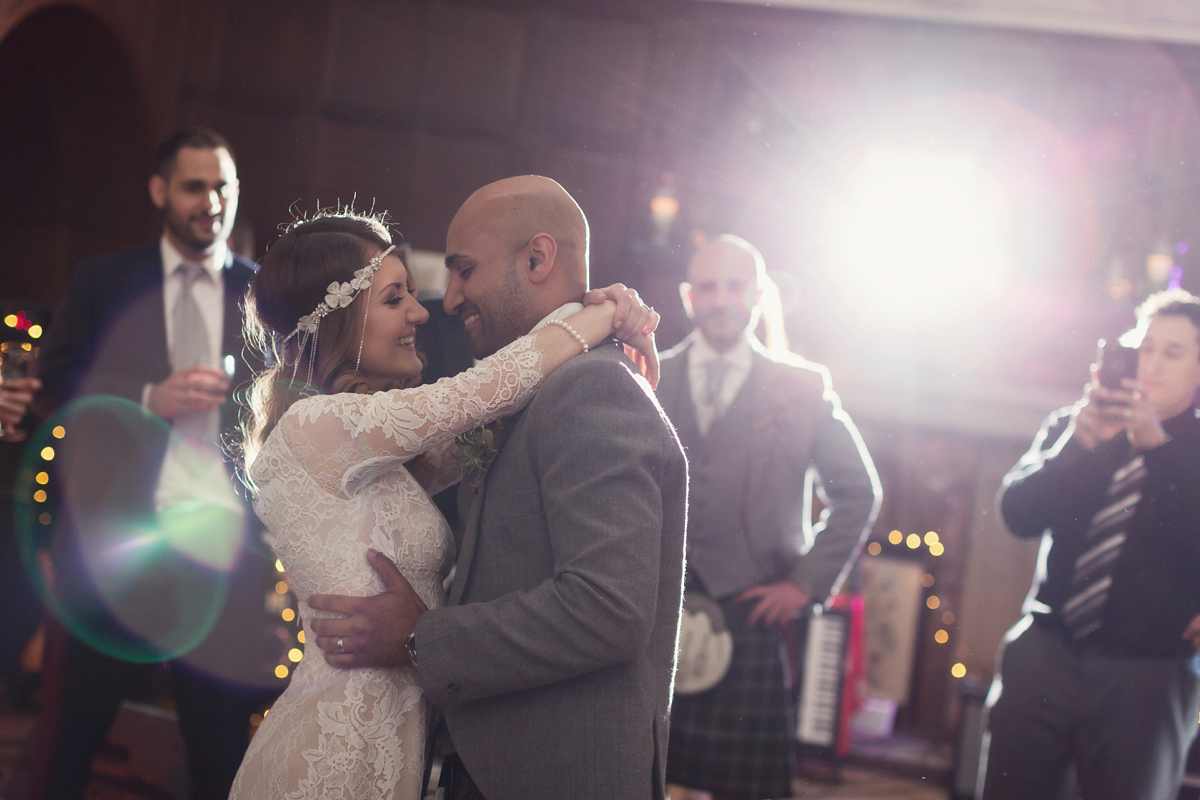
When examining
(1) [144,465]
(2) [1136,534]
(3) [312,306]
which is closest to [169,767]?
(1) [144,465]

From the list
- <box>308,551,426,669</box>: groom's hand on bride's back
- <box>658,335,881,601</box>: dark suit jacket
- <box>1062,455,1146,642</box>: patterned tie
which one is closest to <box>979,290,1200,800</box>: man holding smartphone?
<box>1062,455,1146,642</box>: patterned tie

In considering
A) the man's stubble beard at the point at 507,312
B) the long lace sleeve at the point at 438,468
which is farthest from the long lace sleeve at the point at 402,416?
the long lace sleeve at the point at 438,468

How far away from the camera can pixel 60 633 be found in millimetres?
2557

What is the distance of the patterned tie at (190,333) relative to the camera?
104 inches

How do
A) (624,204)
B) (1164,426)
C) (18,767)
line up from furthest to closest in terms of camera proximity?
1. (624,204)
2. (18,767)
3. (1164,426)

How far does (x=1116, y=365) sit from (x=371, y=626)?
1931 mm

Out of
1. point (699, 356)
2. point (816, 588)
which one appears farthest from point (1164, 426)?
point (699, 356)

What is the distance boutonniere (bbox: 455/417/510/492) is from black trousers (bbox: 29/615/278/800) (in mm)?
1484

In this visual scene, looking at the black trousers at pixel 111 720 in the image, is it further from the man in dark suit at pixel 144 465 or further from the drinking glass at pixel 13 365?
the drinking glass at pixel 13 365

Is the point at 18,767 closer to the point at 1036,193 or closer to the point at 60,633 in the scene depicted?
the point at 60,633

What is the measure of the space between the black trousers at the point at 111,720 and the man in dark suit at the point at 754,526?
4.04ft

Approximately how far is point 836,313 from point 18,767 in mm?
3930

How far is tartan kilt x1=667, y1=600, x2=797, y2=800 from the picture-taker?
108 inches

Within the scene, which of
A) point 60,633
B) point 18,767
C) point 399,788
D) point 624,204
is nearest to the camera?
point 399,788
